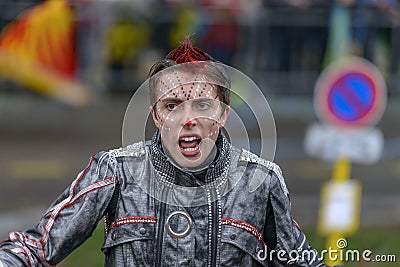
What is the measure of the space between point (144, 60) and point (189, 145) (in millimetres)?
12325

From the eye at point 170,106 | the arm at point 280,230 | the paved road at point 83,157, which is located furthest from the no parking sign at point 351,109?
the eye at point 170,106

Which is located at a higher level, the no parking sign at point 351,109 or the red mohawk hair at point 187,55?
the no parking sign at point 351,109

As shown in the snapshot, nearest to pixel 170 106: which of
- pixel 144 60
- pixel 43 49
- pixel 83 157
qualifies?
pixel 83 157

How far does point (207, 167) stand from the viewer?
292cm

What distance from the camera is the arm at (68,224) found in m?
2.90

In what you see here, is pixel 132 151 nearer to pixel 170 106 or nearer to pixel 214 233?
pixel 170 106

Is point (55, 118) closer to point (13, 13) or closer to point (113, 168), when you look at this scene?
point (13, 13)

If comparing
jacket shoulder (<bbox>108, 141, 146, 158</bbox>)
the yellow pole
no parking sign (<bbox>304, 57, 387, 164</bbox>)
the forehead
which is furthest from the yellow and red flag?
the forehead

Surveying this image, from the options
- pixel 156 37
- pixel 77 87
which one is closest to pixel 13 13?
pixel 77 87

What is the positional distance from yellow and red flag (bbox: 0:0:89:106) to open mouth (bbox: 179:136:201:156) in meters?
8.77

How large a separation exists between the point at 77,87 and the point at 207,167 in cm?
1144

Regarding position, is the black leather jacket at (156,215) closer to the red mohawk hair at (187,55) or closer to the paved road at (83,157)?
the red mohawk hair at (187,55)

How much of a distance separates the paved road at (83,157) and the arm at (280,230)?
554cm

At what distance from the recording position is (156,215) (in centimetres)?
291
